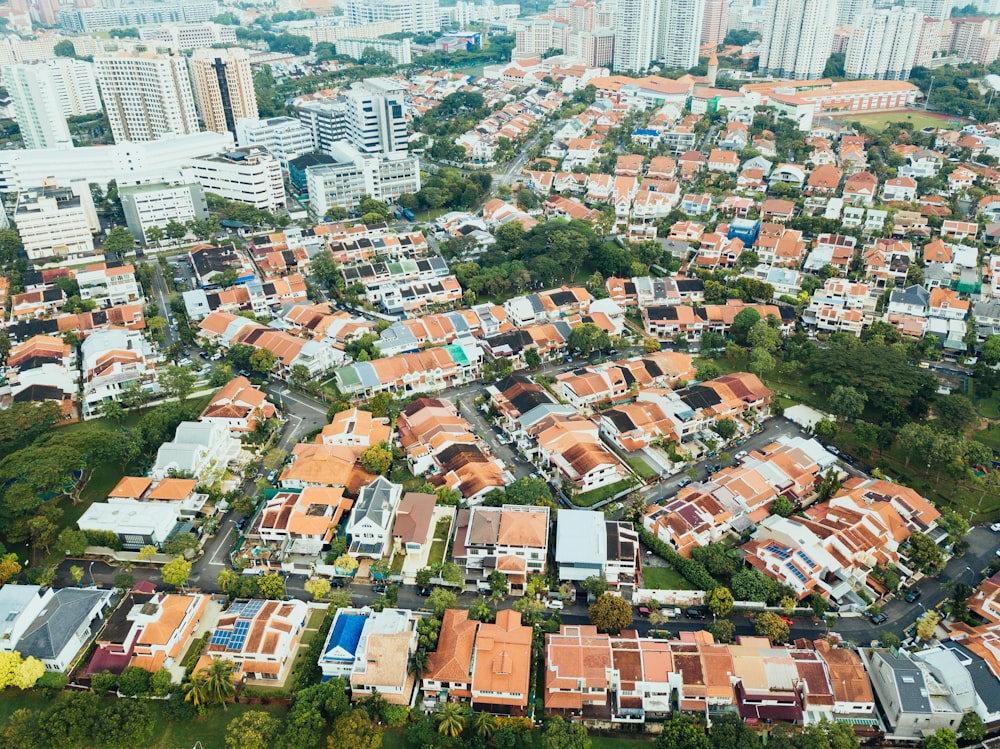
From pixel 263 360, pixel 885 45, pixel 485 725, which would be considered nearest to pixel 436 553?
pixel 485 725

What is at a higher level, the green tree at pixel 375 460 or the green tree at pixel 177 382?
the green tree at pixel 177 382

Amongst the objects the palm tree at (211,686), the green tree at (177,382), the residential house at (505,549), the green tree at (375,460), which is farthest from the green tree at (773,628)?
the green tree at (177,382)

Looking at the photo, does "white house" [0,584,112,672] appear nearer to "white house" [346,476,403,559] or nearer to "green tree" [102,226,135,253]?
"white house" [346,476,403,559]

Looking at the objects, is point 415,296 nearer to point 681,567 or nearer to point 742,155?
point 681,567

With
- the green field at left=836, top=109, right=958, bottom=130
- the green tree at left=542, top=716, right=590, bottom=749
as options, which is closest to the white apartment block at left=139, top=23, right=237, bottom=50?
the green field at left=836, top=109, right=958, bottom=130

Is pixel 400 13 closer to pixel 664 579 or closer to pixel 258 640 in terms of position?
pixel 664 579

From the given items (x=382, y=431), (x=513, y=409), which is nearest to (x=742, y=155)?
(x=513, y=409)

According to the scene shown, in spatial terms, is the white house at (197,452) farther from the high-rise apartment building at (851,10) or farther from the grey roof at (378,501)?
the high-rise apartment building at (851,10)
